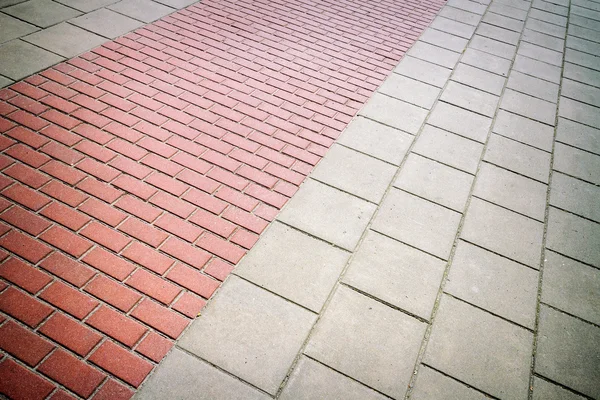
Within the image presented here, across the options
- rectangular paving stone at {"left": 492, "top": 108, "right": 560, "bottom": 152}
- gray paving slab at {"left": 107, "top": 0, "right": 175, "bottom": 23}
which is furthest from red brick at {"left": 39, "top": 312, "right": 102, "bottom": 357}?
rectangular paving stone at {"left": 492, "top": 108, "right": 560, "bottom": 152}

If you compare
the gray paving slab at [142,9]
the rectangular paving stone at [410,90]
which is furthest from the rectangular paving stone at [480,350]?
the gray paving slab at [142,9]

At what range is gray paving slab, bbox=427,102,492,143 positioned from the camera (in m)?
3.93

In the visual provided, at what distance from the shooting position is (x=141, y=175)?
3037 millimetres

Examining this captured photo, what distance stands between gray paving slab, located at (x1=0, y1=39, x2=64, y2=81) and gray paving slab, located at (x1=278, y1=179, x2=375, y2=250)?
3013 millimetres

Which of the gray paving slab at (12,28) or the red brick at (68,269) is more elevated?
the gray paving slab at (12,28)

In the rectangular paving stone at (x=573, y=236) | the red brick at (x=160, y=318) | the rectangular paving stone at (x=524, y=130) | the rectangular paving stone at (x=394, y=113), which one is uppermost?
the rectangular paving stone at (x=394, y=113)

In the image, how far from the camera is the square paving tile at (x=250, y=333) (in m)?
2.16

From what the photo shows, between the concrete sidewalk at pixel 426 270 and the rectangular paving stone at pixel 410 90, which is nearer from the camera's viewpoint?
the concrete sidewalk at pixel 426 270

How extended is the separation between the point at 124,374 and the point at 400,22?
5.66 m

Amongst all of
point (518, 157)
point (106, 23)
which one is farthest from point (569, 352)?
point (106, 23)

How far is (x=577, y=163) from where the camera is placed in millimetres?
3748

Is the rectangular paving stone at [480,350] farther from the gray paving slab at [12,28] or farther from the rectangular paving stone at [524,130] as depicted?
the gray paving slab at [12,28]

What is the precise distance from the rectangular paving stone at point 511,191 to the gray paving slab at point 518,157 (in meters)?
0.10

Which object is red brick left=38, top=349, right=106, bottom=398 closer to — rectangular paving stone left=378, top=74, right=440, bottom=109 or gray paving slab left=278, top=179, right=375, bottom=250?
gray paving slab left=278, top=179, right=375, bottom=250
